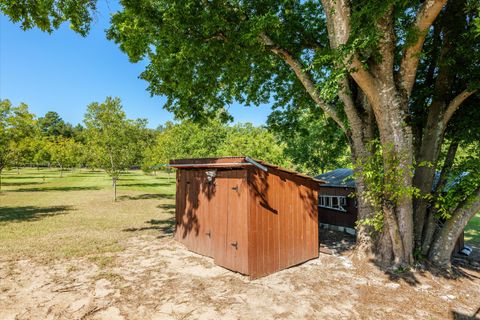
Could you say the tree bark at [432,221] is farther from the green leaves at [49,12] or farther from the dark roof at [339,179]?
the green leaves at [49,12]

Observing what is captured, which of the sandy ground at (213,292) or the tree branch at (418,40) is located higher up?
the tree branch at (418,40)

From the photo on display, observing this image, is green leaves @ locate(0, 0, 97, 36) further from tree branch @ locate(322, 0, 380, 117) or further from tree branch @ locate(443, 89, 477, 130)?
tree branch @ locate(443, 89, 477, 130)

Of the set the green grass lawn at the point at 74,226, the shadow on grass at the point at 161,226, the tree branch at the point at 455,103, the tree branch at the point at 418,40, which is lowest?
the shadow on grass at the point at 161,226

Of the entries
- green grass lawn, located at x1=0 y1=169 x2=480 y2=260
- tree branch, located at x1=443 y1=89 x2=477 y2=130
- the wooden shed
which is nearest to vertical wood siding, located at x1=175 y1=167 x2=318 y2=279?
the wooden shed

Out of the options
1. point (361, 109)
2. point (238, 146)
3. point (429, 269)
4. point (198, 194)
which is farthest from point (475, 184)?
point (238, 146)

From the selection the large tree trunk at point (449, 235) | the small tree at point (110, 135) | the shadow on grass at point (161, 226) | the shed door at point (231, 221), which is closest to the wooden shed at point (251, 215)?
the shed door at point (231, 221)

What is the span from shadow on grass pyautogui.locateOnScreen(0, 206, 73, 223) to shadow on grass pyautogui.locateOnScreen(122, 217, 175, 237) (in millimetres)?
5630

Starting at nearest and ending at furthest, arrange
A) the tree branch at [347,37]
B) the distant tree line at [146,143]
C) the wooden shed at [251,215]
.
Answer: the tree branch at [347,37] < the wooden shed at [251,215] < the distant tree line at [146,143]

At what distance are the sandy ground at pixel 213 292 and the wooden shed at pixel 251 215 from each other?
436 mm

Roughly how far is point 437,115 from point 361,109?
6.31 ft

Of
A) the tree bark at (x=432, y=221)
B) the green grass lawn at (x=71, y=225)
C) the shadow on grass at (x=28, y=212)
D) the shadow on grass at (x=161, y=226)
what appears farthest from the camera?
the shadow on grass at (x=28, y=212)

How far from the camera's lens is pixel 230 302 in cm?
499

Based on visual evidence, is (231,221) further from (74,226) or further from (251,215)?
(74,226)

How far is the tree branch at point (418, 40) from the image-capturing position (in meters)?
4.96
